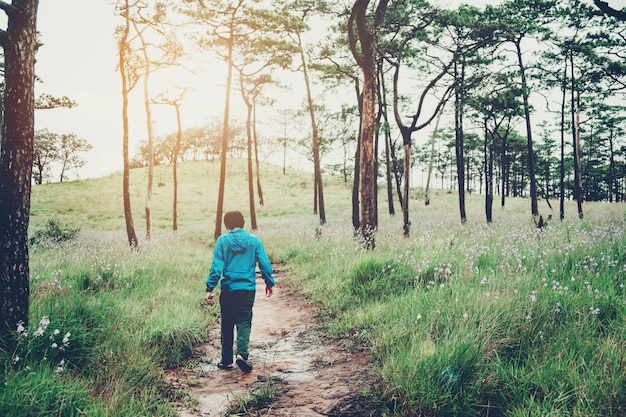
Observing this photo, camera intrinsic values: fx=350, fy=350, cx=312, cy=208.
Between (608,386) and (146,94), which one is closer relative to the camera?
(608,386)

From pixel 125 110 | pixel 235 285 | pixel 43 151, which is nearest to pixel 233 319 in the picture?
pixel 235 285

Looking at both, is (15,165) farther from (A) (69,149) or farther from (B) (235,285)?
(A) (69,149)

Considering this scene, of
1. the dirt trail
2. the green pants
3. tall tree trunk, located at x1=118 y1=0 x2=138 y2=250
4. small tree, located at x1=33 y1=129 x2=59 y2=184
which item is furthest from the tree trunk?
small tree, located at x1=33 y1=129 x2=59 y2=184

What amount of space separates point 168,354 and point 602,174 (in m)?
81.0

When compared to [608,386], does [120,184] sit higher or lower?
higher

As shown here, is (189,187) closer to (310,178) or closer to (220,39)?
(310,178)

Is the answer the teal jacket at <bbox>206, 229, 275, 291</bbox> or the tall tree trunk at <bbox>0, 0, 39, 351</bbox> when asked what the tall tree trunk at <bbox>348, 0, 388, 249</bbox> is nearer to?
the teal jacket at <bbox>206, 229, 275, 291</bbox>

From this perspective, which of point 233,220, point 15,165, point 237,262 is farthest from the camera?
point 233,220

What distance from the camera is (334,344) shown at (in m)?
5.07

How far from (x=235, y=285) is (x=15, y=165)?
2.83m

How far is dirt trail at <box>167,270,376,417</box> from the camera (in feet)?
11.4

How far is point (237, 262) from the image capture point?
16.2 ft

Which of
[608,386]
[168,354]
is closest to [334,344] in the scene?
[168,354]

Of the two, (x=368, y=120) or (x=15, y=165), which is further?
(x=368, y=120)
